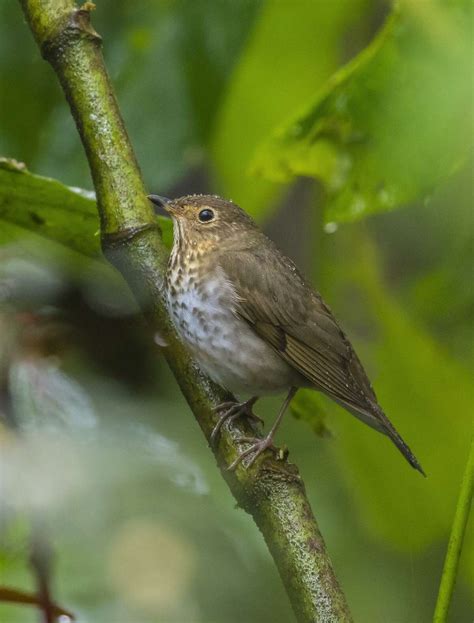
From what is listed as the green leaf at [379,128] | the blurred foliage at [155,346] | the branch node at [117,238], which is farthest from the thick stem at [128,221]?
the green leaf at [379,128]

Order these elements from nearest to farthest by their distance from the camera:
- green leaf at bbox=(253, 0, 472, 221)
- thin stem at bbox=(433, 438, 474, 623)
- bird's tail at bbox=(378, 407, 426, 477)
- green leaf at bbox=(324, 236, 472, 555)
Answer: thin stem at bbox=(433, 438, 474, 623), green leaf at bbox=(253, 0, 472, 221), bird's tail at bbox=(378, 407, 426, 477), green leaf at bbox=(324, 236, 472, 555)

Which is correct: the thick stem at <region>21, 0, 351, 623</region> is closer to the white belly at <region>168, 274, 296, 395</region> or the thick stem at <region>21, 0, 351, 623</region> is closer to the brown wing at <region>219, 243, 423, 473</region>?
the white belly at <region>168, 274, 296, 395</region>

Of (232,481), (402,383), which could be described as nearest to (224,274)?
(402,383)

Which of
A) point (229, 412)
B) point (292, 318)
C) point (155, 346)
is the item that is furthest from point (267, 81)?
point (229, 412)

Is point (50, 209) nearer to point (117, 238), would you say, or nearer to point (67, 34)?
point (117, 238)

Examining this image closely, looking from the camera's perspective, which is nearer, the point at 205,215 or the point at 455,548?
the point at 455,548

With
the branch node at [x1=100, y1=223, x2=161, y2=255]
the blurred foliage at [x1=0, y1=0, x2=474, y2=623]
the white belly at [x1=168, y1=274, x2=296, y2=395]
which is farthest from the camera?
the white belly at [x1=168, y1=274, x2=296, y2=395]

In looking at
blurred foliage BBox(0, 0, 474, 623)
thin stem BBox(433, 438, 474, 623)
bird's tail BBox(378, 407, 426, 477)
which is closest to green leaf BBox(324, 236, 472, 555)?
blurred foliage BBox(0, 0, 474, 623)

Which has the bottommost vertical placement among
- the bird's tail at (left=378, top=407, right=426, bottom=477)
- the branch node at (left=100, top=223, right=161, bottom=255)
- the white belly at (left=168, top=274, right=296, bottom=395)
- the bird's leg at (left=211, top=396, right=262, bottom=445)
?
the bird's leg at (left=211, top=396, right=262, bottom=445)
